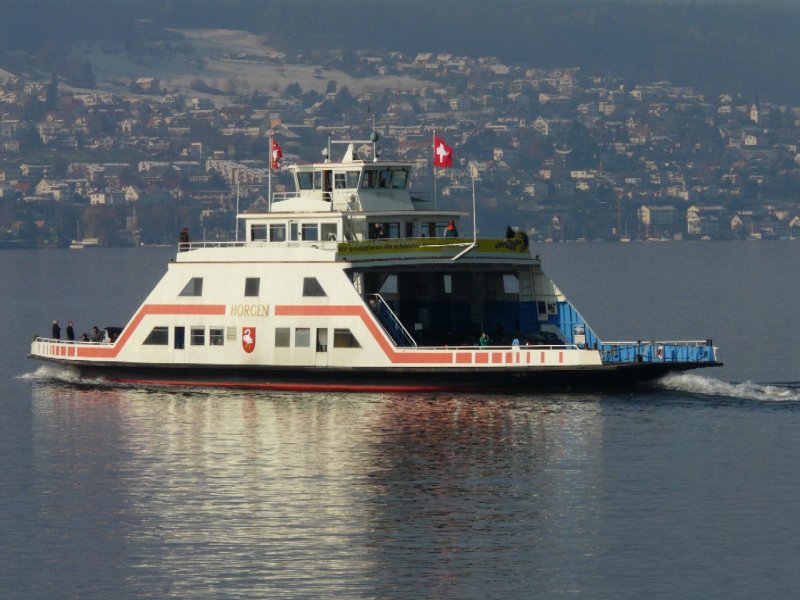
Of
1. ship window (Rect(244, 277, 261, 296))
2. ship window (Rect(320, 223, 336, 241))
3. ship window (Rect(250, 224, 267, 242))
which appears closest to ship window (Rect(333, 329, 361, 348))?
ship window (Rect(244, 277, 261, 296))

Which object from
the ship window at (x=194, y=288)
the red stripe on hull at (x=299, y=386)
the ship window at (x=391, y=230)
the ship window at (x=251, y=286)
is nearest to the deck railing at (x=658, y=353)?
the red stripe on hull at (x=299, y=386)

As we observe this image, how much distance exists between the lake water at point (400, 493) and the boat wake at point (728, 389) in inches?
3.4

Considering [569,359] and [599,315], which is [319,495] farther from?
[599,315]

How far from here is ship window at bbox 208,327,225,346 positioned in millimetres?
61219

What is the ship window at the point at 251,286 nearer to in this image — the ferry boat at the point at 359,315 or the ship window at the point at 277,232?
the ferry boat at the point at 359,315

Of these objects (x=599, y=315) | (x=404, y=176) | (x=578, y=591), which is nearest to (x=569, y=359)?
(x=404, y=176)

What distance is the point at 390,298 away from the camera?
64312 millimetres

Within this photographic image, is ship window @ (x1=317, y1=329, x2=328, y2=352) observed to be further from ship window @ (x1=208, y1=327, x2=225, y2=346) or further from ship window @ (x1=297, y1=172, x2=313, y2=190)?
ship window @ (x1=297, y1=172, x2=313, y2=190)

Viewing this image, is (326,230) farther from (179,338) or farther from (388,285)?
(388,285)

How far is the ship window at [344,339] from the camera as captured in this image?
193ft

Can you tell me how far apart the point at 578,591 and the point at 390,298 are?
28.7 metres

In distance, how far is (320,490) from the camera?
4509 centimetres

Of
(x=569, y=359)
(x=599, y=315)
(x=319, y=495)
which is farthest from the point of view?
(x=599, y=315)

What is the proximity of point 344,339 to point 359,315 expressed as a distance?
93 cm
